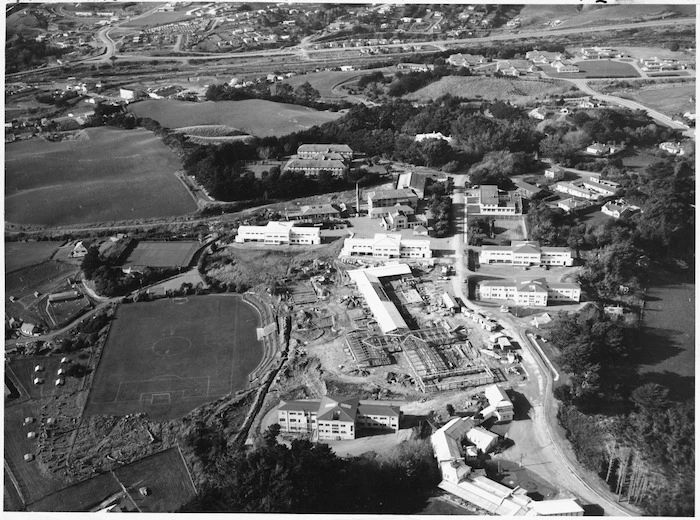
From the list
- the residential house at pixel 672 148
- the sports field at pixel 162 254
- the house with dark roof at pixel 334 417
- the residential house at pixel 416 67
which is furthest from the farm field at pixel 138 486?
the residential house at pixel 416 67

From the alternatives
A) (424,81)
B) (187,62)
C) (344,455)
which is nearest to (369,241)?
(344,455)

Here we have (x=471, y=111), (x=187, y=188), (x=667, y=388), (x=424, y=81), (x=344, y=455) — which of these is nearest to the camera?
(x=344, y=455)

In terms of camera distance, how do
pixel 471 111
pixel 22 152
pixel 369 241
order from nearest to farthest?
pixel 369 241, pixel 22 152, pixel 471 111

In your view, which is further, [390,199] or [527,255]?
[390,199]

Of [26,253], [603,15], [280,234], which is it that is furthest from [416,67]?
[26,253]

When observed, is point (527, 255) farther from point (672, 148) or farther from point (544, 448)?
point (672, 148)

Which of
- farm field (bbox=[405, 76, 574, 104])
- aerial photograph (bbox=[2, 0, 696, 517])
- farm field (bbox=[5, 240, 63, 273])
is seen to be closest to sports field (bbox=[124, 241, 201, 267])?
aerial photograph (bbox=[2, 0, 696, 517])

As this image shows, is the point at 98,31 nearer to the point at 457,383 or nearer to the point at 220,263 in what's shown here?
the point at 220,263
